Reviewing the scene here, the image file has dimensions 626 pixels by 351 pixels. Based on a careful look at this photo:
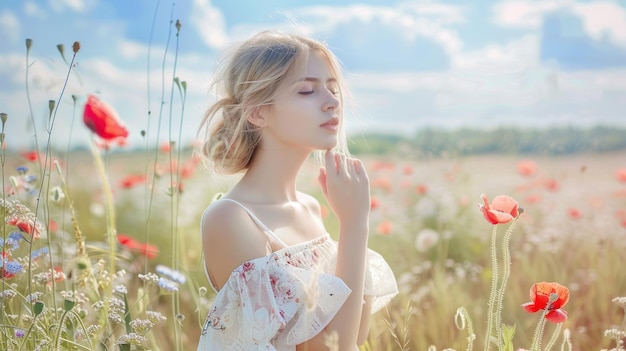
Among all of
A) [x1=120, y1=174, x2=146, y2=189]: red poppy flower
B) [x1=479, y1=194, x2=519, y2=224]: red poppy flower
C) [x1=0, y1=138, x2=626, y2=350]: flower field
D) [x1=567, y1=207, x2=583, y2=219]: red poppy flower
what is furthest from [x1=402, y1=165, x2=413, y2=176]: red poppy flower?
[x1=479, y1=194, x2=519, y2=224]: red poppy flower

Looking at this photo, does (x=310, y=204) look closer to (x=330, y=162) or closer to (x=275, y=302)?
(x=330, y=162)

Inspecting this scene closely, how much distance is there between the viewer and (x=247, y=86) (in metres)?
1.91

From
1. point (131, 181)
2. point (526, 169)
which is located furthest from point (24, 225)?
point (526, 169)

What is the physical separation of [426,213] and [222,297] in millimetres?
2213

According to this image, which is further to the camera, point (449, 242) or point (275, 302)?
point (449, 242)

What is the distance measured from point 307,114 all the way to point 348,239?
0.97ft

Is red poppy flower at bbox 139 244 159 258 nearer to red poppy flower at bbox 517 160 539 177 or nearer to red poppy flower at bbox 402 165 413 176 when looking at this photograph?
red poppy flower at bbox 402 165 413 176

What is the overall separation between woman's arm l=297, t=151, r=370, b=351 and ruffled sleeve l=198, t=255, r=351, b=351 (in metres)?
0.03

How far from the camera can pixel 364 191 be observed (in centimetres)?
186

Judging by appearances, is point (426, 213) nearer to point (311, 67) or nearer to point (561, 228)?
point (561, 228)

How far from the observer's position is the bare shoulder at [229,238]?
177 cm

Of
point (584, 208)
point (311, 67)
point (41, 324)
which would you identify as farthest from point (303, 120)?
point (584, 208)

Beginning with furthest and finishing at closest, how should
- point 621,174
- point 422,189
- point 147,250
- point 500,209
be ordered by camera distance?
point 422,189 < point 621,174 < point 147,250 < point 500,209

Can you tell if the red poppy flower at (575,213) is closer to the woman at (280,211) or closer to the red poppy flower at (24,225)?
the woman at (280,211)
